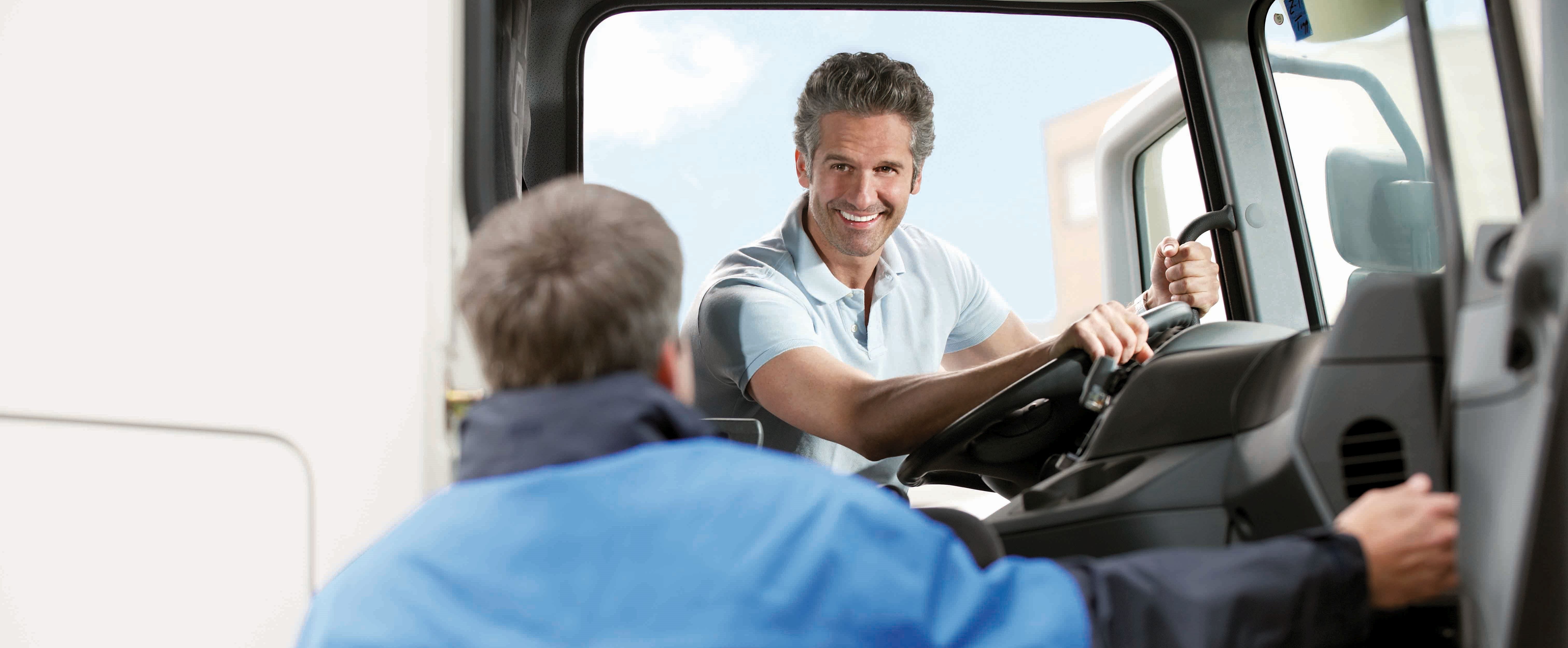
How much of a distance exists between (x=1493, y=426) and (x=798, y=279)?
1711 mm

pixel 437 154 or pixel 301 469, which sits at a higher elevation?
pixel 437 154

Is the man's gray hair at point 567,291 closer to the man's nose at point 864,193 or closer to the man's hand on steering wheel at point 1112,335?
the man's hand on steering wheel at point 1112,335

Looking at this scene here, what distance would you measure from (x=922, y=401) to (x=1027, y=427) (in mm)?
306

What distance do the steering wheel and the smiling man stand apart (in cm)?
25

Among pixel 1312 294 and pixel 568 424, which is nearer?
pixel 568 424

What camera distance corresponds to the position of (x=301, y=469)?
3.55 feet

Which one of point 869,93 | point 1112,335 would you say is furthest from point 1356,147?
point 869,93

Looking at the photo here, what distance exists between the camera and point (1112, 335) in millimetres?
1500

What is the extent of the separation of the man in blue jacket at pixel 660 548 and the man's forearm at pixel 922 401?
807 mm

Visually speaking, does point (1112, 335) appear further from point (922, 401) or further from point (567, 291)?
point (567, 291)

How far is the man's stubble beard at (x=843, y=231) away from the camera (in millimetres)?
2564

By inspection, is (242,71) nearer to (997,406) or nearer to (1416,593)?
(997,406)

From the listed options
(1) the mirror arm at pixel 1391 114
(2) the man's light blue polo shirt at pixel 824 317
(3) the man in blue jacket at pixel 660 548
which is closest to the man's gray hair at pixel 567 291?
(3) the man in blue jacket at pixel 660 548

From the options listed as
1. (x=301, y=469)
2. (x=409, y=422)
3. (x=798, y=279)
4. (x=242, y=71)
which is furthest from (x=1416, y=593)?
(x=798, y=279)
